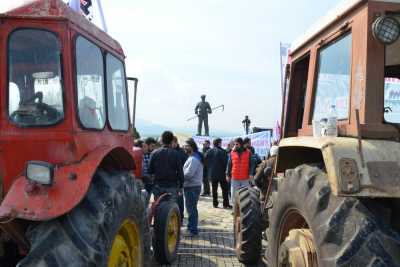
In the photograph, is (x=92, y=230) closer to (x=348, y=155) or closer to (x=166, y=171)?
(x=348, y=155)

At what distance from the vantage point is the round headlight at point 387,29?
2576mm

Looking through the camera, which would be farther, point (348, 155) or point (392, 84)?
point (392, 84)

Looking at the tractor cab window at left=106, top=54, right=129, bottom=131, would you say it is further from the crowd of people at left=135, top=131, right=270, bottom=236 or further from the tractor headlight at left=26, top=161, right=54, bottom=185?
the crowd of people at left=135, top=131, right=270, bottom=236

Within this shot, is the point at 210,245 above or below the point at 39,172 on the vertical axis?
below

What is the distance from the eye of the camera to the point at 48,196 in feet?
Answer: 9.18

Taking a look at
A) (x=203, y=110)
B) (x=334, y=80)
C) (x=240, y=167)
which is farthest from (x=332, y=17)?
(x=203, y=110)

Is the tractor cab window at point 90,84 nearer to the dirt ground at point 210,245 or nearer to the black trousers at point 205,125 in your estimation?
the dirt ground at point 210,245

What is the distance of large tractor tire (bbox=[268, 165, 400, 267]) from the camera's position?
2.27 m

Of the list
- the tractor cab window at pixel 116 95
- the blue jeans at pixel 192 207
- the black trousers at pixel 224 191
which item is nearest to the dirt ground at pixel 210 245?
the blue jeans at pixel 192 207

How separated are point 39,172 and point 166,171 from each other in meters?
4.14

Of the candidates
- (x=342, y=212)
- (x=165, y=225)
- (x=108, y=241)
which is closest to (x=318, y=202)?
(x=342, y=212)

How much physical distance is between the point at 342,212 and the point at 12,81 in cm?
230

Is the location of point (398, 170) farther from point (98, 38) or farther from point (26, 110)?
point (98, 38)

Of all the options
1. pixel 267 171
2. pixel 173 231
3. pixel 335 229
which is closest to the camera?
pixel 335 229
